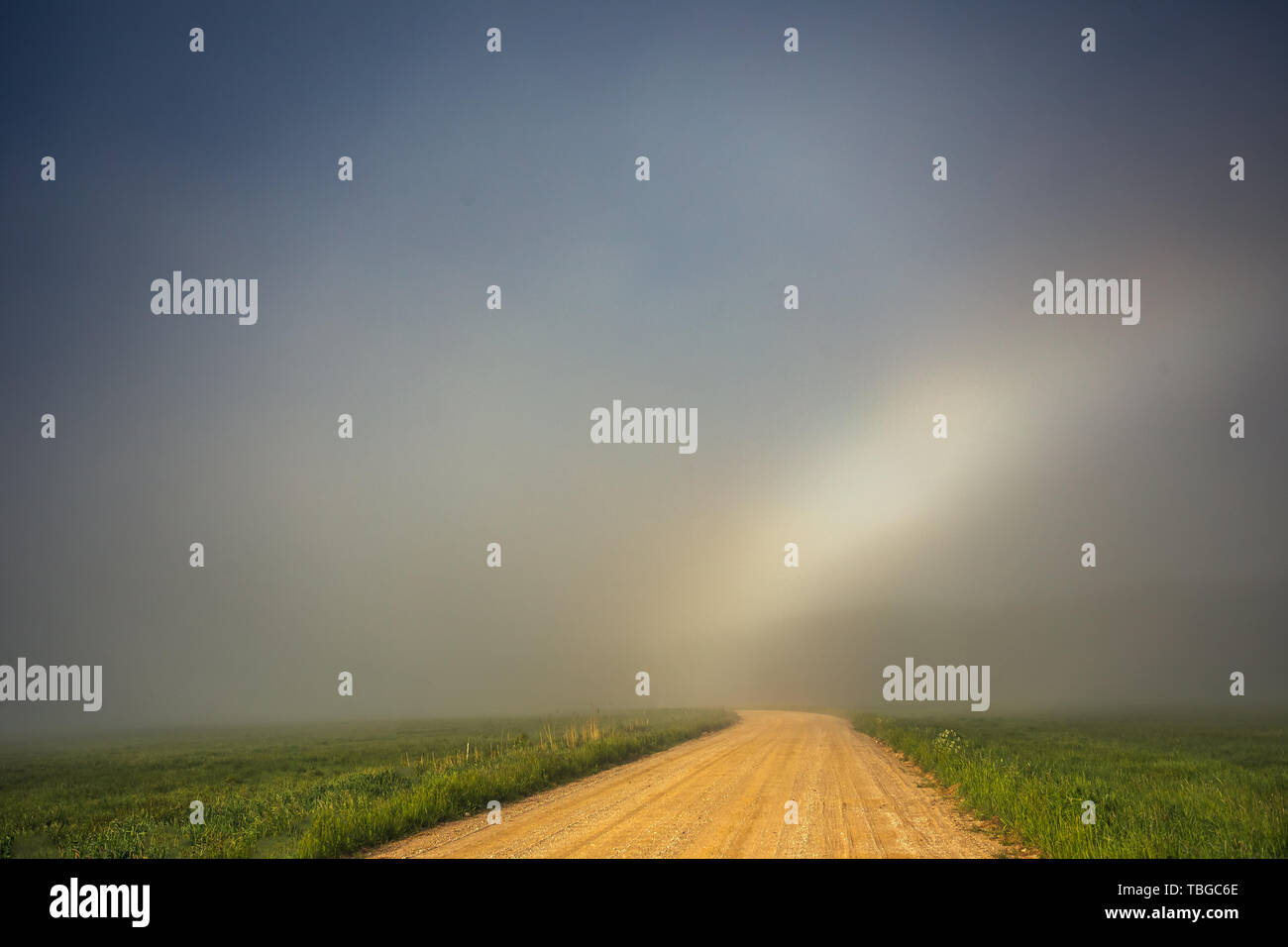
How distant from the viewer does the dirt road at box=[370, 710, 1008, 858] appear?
38.1 ft

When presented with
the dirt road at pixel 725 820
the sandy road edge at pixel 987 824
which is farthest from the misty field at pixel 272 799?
the sandy road edge at pixel 987 824

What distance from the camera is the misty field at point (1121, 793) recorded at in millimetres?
11250

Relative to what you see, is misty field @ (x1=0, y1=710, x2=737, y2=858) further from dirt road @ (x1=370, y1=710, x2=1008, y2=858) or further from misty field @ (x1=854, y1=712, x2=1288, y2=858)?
misty field @ (x1=854, y1=712, x2=1288, y2=858)

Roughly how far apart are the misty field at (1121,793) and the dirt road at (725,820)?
1089 mm

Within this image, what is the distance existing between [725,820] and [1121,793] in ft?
32.5

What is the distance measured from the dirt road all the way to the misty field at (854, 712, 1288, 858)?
42.9 inches

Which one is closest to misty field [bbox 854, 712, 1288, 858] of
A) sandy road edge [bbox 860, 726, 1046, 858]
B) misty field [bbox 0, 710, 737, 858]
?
sandy road edge [bbox 860, 726, 1046, 858]

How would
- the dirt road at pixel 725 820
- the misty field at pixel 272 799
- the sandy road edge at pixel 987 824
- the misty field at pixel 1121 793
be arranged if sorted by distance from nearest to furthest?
the misty field at pixel 1121 793
the dirt road at pixel 725 820
the sandy road edge at pixel 987 824
the misty field at pixel 272 799

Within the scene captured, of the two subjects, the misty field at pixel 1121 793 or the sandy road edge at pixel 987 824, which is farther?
the sandy road edge at pixel 987 824

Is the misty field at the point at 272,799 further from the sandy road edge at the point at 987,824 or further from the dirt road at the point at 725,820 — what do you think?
the sandy road edge at the point at 987,824
